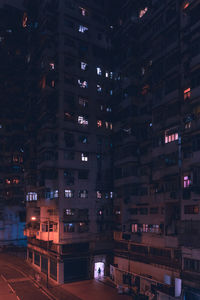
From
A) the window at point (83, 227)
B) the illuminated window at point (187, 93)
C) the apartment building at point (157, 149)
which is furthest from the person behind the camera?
the window at point (83, 227)

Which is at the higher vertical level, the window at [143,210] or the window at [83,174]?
the window at [83,174]

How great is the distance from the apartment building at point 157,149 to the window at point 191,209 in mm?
122

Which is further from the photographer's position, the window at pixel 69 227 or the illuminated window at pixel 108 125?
the illuminated window at pixel 108 125

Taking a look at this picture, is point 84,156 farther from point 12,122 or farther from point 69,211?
point 12,122

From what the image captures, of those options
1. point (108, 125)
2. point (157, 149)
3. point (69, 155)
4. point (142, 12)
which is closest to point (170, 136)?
point (157, 149)

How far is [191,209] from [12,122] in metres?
56.7

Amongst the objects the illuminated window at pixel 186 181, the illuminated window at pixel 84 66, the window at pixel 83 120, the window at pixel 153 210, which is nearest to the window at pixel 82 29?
the illuminated window at pixel 84 66

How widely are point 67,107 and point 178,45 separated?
2135cm

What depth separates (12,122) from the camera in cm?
8156

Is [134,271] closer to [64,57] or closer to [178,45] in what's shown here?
[178,45]

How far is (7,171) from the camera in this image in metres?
85.8

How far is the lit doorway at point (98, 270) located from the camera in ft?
179

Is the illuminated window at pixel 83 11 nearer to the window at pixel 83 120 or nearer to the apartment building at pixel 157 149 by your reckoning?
the apartment building at pixel 157 149

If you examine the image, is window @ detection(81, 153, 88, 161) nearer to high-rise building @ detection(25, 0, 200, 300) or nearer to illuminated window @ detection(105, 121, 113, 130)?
high-rise building @ detection(25, 0, 200, 300)
